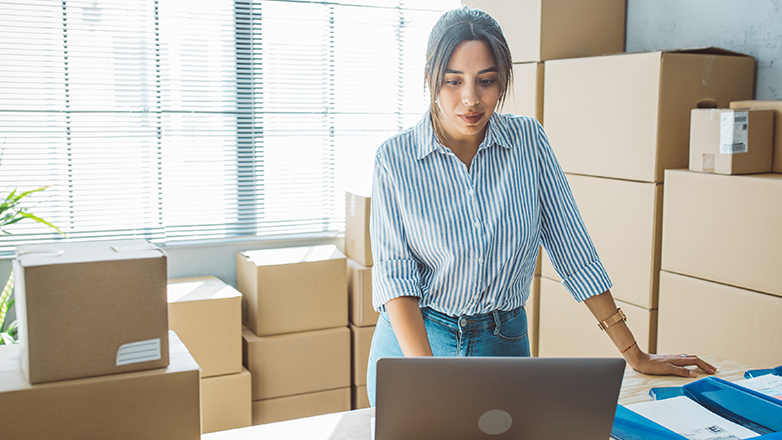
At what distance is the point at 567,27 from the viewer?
270cm

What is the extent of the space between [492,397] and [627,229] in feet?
5.54

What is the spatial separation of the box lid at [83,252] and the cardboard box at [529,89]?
6.27 ft

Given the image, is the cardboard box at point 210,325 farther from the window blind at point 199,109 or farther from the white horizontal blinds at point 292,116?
the white horizontal blinds at point 292,116

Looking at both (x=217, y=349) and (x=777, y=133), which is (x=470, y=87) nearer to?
(x=777, y=133)

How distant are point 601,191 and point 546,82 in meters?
0.54

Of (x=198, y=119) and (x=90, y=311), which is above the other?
(x=198, y=119)

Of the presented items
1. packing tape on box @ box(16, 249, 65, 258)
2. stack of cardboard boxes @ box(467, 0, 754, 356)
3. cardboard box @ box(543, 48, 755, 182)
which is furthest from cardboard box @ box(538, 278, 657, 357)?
packing tape on box @ box(16, 249, 65, 258)

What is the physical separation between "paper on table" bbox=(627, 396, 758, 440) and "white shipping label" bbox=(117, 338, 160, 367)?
834mm

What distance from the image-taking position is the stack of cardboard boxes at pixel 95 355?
3.25ft

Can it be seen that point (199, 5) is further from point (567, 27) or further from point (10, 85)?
point (567, 27)

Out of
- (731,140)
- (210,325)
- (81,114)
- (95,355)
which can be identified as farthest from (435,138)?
(81,114)

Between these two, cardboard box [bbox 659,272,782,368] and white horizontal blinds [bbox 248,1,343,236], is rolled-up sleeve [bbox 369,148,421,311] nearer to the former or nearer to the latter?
cardboard box [bbox 659,272,782,368]

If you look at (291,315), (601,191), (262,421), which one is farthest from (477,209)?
(262,421)

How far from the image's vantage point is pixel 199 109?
297 centimetres
